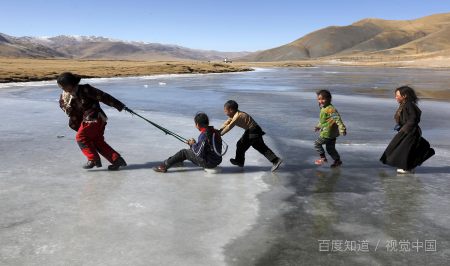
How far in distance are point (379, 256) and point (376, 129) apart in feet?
20.2

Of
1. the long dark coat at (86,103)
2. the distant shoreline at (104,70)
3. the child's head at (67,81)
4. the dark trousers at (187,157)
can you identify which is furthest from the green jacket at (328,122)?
the distant shoreline at (104,70)

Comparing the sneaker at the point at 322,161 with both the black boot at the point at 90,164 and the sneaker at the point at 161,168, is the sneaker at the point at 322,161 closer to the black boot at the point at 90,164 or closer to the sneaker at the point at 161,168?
the sneaker at the point at 161,168

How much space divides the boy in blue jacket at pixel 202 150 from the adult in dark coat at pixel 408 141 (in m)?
2.45

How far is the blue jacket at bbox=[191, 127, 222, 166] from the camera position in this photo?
4.73 meters

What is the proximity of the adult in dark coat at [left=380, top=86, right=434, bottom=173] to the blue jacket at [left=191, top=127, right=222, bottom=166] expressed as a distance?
7.94ft

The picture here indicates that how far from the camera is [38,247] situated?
2.82 metres

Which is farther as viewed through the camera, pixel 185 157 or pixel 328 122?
pixel 328 122

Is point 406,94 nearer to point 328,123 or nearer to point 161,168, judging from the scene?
point 328,123

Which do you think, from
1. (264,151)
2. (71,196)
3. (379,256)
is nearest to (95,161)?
(71,196)

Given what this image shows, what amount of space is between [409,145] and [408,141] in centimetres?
6

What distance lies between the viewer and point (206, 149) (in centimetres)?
482

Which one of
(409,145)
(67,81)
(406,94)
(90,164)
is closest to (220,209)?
(90,164)

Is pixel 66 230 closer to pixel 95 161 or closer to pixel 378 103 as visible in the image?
pixel 95 161

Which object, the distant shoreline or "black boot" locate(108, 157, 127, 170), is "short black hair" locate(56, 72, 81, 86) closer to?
"black boot" locate(108, 157, 127, 170)
